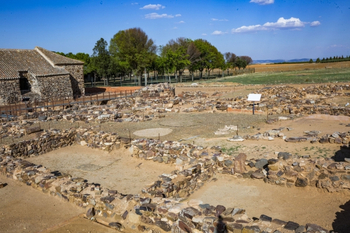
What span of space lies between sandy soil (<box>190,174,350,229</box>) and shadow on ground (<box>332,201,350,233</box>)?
0.07 metres

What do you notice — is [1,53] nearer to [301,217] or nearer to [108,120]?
[108,120]

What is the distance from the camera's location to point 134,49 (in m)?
48.5

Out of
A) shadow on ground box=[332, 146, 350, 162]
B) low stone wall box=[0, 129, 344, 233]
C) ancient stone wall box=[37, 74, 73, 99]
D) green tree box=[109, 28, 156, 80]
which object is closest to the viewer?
low stone wall box=[0, 129, 344, 233]

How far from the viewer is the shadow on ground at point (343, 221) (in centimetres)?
571

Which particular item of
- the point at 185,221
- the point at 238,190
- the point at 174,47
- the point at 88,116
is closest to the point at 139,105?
the point at 88,116

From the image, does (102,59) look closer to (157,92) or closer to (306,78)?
(157,92)

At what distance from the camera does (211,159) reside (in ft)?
32.8

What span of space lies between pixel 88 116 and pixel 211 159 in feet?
42.5

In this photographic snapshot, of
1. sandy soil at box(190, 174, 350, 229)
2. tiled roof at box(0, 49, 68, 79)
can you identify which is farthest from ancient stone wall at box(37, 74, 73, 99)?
sandy soil at box(190, 174, 350, 229)

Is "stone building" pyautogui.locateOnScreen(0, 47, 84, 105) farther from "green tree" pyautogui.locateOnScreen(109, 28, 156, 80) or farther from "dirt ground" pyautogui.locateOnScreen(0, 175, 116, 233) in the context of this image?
"dirt ground" pyautogui.locateOnScreen(0, 175, 116, 233)

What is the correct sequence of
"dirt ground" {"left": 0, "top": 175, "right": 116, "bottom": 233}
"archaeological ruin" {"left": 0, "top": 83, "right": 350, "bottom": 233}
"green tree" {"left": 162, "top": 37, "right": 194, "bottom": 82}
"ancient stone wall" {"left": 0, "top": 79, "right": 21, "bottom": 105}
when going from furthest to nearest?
"green tree" {"left": 162, "top": 37, "right": 194, "bottom": 82}
"ancient stone wall" {"left": 0, "top": 79, "right": 21, "bottom": 105}
"dirt ground" {"left": 0, "top": 175, "right": 116, "bottom": 233}
"archaeological ruin" {"left": 0, "top": 83, "right": 350, "bottom": 233}

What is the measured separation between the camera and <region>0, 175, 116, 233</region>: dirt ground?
7.13 m

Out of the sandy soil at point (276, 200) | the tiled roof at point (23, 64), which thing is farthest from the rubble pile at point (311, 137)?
the tiled roof at point (23, 64)

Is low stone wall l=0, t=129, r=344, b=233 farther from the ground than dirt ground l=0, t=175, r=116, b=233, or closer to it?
farther from the ground
